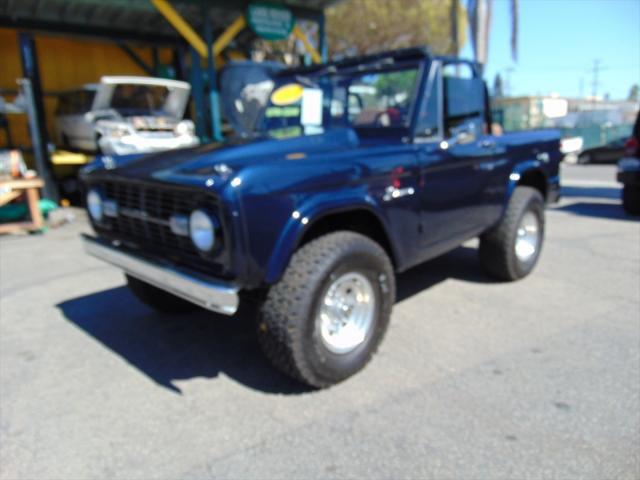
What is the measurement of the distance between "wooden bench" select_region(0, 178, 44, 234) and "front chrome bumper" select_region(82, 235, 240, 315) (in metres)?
5.19

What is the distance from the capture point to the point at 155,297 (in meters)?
3.82

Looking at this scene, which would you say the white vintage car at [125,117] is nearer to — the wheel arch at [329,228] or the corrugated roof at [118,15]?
the corrugated roof at [118,15]

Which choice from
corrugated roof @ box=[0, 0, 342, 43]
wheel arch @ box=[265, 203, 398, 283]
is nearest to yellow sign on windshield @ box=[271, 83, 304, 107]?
wheel arch @ box=[265, 203, 398, 283]

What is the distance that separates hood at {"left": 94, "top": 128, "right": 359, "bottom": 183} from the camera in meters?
2.49

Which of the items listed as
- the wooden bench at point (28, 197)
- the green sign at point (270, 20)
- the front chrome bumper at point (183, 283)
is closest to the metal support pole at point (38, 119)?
the wooden bench at point (28, 197)

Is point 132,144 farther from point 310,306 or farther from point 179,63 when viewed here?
point 310,306

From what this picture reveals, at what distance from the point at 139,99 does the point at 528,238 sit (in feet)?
28.5

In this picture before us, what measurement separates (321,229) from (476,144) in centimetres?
159

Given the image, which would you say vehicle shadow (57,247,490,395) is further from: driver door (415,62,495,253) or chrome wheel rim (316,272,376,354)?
driver door (415,62,495,253)

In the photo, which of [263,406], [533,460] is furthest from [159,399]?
[533,460]

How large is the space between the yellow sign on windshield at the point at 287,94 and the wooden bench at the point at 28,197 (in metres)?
4.82

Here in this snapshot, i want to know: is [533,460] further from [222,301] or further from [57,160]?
[57,160]

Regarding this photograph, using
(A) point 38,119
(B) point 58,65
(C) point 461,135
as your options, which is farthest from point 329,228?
(B) point 58,65

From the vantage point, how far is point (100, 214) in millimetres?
3299
